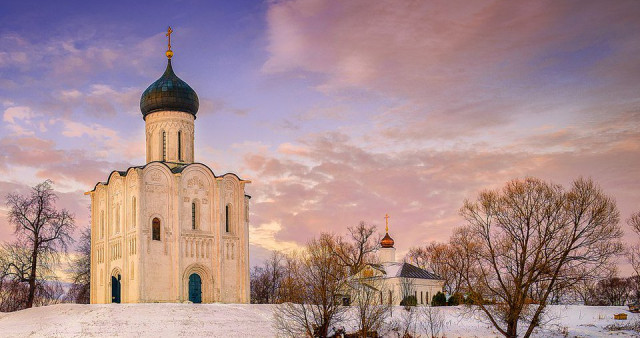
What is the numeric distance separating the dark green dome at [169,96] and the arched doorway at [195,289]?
32.2 feet

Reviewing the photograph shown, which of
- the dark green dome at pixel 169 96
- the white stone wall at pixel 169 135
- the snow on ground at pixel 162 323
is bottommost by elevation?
the snow on ground at pixel 162 323

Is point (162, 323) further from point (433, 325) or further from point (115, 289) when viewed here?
point (433, 325)

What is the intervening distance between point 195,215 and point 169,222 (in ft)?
5.76

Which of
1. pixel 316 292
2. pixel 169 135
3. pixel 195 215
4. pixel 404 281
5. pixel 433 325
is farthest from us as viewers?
pixel 404 281

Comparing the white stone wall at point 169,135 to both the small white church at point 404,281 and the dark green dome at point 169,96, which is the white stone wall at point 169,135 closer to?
the dark green dome at point 169,96

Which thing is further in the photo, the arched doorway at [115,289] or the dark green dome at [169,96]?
the dark green dome at [169,96]

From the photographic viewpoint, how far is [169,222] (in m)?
39.2

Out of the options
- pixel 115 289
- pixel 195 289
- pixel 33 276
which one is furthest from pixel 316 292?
pixel 33 276

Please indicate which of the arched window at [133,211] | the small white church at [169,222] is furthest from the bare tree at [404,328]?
the arched window at [133,211]

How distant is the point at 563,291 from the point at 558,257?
71.9 inches

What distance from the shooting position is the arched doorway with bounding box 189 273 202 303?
3950 cm

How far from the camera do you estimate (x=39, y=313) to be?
31.5 metres

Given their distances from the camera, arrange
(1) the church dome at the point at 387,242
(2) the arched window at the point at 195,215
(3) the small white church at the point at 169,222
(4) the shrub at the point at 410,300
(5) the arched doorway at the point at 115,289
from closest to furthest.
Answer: (3) the small white church at the point at 169,222
(5) the arched doorway at the point at 115,289
(2) the arched window at the point at 195,215
(4) the shrub at the point at 410,300
(1) the church dome at the point at 387,242

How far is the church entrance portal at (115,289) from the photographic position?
3987 centimetres
